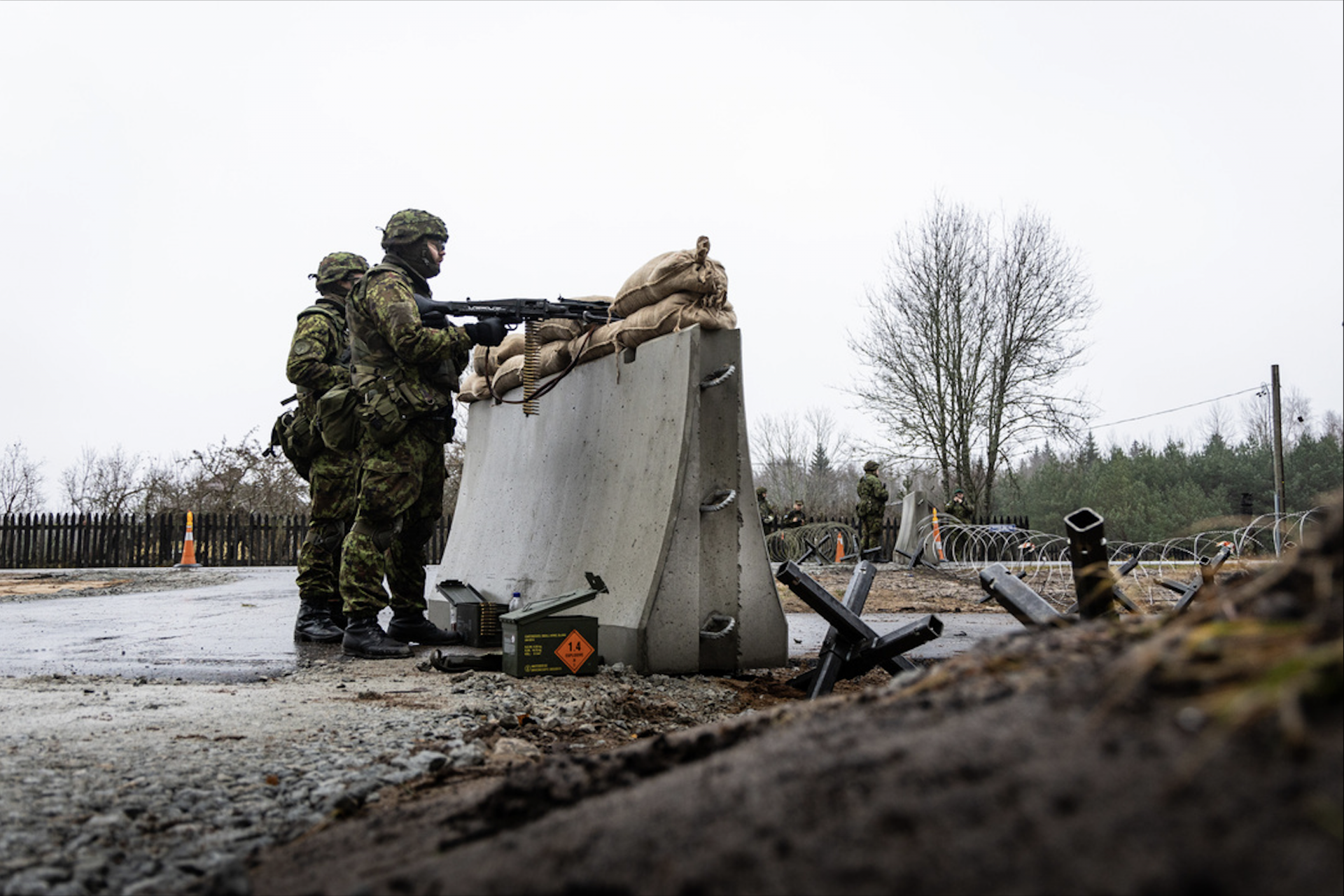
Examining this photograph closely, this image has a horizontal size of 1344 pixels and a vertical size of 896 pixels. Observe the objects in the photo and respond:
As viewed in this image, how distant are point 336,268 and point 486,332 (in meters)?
1.82

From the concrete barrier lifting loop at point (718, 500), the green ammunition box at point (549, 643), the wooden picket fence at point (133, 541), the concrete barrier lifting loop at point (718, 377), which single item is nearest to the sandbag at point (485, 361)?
the concrete barrier lifting loop at point (718, 377)

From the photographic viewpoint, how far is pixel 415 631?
217 inches

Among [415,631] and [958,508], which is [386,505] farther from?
[958,508]

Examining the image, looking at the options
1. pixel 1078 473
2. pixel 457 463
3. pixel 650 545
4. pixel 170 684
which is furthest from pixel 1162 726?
pixel 1078 473

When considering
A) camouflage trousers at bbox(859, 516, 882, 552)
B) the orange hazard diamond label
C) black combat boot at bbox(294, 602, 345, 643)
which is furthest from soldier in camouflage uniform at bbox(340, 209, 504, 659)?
camouflage trousers at bbox(859, 516, 882, 552)

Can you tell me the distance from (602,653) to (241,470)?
26.9m

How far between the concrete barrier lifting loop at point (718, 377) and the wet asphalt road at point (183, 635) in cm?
174

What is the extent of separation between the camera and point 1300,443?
29.3m

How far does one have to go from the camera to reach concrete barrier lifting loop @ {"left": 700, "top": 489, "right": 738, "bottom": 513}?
428 centimetres

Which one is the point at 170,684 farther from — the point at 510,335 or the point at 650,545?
the point at 510,335

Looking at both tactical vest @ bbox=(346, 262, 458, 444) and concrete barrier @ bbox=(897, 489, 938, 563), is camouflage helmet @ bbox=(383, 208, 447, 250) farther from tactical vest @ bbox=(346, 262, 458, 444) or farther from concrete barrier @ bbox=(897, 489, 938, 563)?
concrete barrier @ bbox=(897, 489, 938, 563)

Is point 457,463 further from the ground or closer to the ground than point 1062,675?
further from the ground

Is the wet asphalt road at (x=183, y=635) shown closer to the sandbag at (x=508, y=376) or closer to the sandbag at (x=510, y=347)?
the sandbag at (x=508, y=376)

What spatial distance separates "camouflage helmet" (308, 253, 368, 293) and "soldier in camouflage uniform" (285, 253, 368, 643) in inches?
13.9
